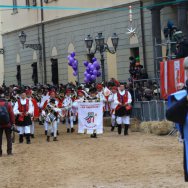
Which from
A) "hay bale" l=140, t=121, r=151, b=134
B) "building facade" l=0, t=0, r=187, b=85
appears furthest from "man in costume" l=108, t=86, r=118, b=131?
"building facade" l=0, t=0, r=187, b=85

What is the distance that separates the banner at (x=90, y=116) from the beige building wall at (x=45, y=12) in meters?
12.3

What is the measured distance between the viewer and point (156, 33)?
3111cm

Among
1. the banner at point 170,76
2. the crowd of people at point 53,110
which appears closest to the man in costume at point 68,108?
the crowd of people at point 53,110

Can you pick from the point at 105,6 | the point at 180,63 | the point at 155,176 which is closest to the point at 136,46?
the point at 105,6

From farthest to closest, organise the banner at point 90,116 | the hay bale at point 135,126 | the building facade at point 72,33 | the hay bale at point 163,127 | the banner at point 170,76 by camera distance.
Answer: the building facade at point 72,33
the hay bale at point 135,126
the banner at point 90,116
the hay bale at point 163,127
the banner at point 170,76

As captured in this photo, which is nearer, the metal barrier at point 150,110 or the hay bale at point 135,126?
the metal barrier at point 150,110

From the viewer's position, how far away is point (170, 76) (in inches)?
753

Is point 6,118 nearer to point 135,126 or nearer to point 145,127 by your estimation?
point 145,127

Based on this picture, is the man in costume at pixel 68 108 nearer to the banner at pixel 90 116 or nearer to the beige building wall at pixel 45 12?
the banner at pixel 90 116

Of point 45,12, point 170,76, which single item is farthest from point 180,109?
point 45,12

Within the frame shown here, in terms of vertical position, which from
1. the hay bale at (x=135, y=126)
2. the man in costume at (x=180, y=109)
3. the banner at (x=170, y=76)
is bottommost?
the hay bale at (x=135, y=126)

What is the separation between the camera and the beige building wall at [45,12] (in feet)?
121

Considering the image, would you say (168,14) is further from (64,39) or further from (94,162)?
(94,162)

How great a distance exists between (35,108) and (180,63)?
16.4 feet
